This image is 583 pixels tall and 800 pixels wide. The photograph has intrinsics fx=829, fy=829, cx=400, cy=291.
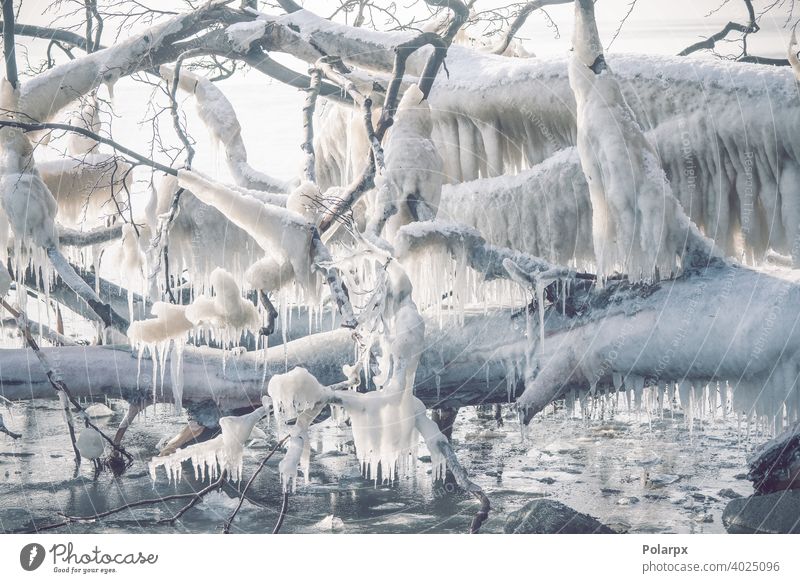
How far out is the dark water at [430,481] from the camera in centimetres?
241

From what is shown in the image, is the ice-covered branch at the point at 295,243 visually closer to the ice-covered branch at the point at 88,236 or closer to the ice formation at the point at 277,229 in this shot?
the ice formation at the point at 277,229

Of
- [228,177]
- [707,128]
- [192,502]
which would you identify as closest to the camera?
[192,502]

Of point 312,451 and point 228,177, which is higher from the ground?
point 228,177

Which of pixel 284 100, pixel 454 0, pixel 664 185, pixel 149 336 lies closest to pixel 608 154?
pixel 664 185

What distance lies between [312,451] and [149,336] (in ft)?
2.03

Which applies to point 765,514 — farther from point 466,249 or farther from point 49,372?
point 49,372

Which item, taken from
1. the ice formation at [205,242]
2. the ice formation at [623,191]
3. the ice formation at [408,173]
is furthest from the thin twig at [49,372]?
the ice formation at [623,191]

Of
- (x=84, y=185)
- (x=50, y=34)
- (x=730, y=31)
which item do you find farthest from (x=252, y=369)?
(x=730, y=31)

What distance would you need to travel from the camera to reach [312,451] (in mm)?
2588

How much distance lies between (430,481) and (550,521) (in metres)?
0.36
